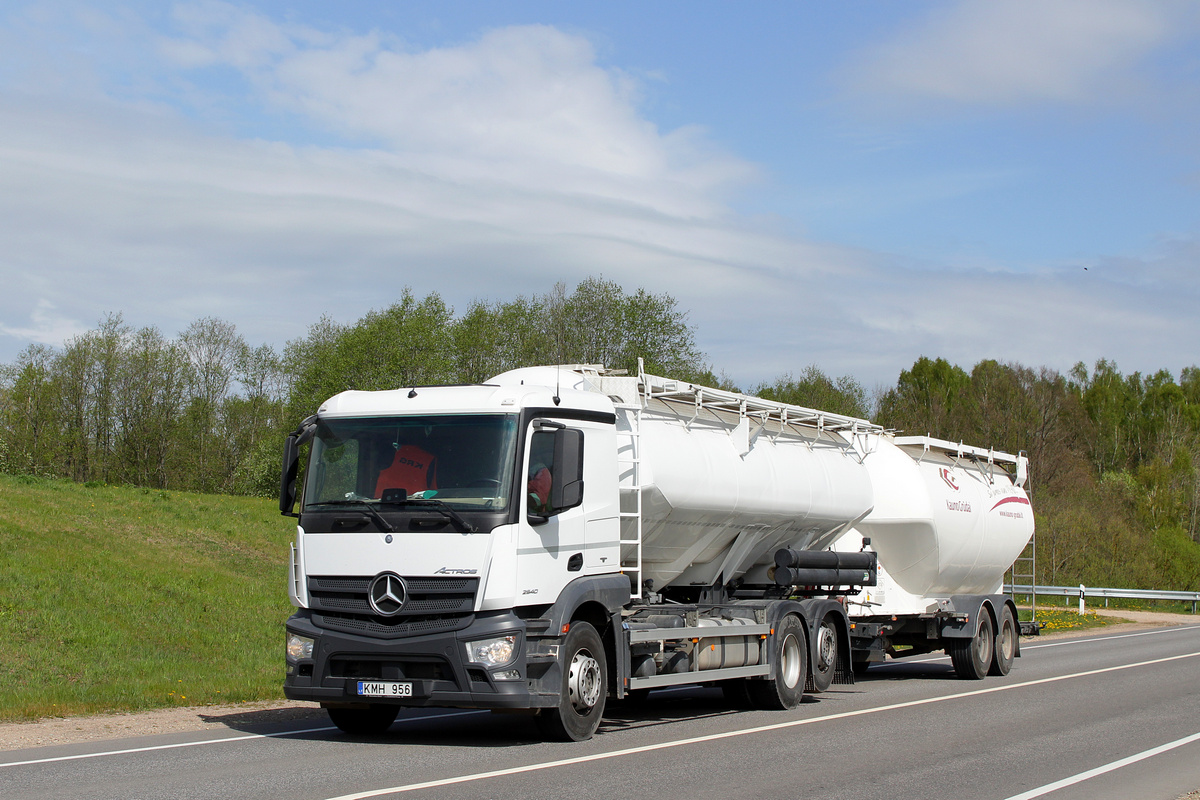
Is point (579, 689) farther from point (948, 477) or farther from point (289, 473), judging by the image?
point (948, 477)

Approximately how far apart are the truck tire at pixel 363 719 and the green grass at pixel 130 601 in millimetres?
3625

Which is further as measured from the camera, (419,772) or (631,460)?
(631,460)

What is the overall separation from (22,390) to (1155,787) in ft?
218

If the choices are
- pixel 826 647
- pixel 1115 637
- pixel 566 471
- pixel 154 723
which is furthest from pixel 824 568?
pixel 1115 637

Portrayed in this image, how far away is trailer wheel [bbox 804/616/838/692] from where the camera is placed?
47.9ft

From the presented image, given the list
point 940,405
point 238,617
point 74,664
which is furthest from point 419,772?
point 940,405

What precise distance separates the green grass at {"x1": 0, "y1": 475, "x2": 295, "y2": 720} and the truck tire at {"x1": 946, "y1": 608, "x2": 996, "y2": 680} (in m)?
10.7

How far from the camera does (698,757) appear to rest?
9586mm

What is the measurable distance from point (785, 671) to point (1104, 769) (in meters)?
4.97

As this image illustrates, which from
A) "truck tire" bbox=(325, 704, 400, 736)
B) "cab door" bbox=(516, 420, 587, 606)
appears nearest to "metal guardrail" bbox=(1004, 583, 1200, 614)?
"cab door" bbox=(516, 420, 587, 606)

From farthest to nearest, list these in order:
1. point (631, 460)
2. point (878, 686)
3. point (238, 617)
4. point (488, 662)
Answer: point (238, 617)
point (878, 686)
point (631, 460)
point (488, 662)

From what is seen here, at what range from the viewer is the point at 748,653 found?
13.3 meters

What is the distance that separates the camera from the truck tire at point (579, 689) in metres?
10.3

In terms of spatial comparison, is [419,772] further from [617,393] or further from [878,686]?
[878,686]
